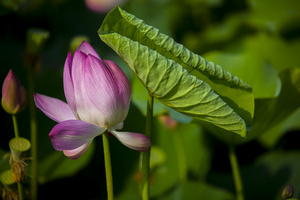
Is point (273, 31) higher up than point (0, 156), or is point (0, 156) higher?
point (273, 31)

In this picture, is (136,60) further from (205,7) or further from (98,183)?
(205,7)

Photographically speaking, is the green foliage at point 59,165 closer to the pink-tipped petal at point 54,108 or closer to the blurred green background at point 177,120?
the blurred green background at point 177,120

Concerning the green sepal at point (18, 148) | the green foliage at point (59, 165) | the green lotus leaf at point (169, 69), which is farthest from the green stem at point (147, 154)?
the green foliage at point (59, 165)

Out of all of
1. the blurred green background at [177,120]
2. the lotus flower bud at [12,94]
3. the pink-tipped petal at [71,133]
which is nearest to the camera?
the pink-tipped petal at [71,133]

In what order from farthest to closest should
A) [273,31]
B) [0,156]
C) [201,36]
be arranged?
[201,36], [273,31], [0,156]

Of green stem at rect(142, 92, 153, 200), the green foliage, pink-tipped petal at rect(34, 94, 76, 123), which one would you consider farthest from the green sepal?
the green foliage

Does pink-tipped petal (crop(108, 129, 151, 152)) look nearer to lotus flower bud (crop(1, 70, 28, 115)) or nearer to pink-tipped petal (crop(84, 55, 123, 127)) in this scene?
pink-tipped petal (crop(84, 55, 123, 127))

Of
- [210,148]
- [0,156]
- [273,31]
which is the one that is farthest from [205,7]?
[0,156]
